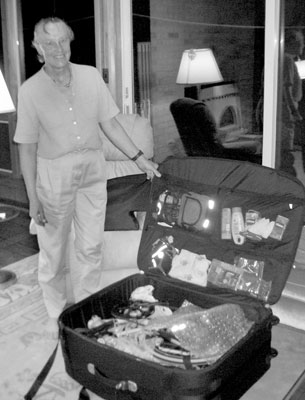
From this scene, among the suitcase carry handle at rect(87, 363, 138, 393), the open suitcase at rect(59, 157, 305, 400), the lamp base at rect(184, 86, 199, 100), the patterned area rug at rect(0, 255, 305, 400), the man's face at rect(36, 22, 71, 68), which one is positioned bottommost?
the patterned area rug at rect(0, 255, 305, 400)

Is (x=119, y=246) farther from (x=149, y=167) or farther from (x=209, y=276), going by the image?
(x=209, y=276)

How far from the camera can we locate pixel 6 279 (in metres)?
2.99

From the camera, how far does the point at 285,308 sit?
7.54 feet

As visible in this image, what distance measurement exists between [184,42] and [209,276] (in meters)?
2.75

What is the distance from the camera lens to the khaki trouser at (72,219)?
2.29 meters

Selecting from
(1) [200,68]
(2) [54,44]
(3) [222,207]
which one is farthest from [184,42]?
(3) [222,207]

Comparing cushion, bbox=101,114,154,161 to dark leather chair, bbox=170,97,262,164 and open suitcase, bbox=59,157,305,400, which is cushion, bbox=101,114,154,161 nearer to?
open suitcase, bbox=59,157,305,400

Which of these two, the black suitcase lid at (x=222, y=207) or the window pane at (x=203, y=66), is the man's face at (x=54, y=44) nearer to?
the black suitcase lid at (x=222, y=207)

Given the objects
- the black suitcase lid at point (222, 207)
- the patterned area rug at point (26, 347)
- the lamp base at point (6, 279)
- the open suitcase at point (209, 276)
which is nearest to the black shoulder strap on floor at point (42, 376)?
the patterned area rug at point (26, 347)

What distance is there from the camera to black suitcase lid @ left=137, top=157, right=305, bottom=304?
2.01 meters

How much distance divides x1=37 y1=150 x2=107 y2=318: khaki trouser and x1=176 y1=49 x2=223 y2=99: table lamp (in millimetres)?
1725

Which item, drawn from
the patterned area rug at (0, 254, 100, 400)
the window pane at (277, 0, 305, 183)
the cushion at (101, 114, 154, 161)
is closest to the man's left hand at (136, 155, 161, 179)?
the cushion at (101, 114, 154, 161)

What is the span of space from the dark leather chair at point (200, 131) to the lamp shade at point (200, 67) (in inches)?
6.1

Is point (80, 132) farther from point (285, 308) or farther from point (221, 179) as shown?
point (285, 308)
